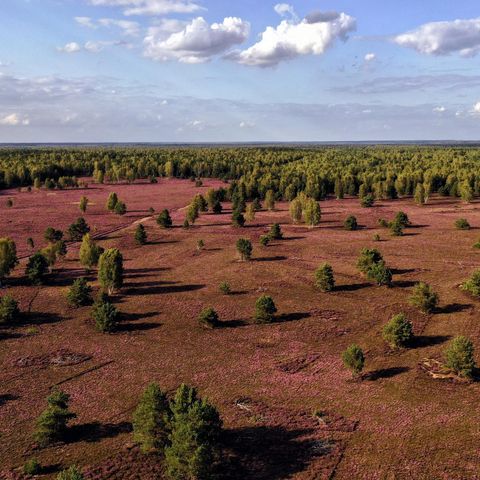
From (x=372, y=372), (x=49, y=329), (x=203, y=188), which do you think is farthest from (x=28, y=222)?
(x=372, y=372)

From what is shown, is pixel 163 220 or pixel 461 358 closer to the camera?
pixel 461 358

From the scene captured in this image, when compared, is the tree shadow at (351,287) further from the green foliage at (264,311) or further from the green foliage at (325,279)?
the green foliage at (264,311)

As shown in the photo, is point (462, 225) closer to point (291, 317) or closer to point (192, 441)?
point (291, 317)

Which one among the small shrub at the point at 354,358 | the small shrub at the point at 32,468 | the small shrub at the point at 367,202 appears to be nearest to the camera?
the small shrub at the point at 32,468

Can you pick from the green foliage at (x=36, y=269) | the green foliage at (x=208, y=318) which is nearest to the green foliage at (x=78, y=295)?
the green foliage at (x=36, y=269)

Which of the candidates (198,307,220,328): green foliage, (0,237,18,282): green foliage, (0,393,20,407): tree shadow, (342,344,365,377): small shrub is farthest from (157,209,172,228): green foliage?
(342,344,365,377): small shrub

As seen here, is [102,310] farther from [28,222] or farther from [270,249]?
[28,222]

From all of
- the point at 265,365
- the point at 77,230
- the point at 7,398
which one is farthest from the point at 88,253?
the point at 265,365

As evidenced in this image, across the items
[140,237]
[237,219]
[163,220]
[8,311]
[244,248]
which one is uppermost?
[237,219]
